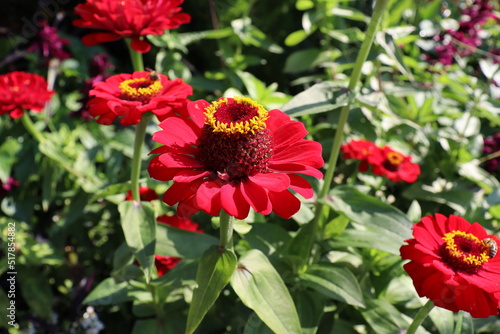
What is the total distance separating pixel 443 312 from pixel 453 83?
839 millimetres

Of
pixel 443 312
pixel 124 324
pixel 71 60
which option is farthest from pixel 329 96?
pixel 71 60

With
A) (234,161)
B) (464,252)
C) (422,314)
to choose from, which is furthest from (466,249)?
(234,161)

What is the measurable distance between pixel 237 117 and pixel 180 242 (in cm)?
41

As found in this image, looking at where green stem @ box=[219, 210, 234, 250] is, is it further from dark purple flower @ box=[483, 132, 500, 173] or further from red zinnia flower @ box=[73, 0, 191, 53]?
dark purple flower @ box=[483, 132, 500, 173]

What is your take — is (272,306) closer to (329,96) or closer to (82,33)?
(329,96)

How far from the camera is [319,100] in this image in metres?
1.04

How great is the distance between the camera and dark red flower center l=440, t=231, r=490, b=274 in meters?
0.88

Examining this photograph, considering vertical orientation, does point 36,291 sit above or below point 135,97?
below

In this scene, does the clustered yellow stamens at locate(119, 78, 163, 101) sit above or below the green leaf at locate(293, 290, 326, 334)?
above

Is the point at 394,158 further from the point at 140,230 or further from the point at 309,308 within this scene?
the point at 140,230

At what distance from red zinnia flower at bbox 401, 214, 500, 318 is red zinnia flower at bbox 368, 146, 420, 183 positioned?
0.40 m

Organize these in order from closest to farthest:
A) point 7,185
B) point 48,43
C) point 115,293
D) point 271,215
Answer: point 115,293, point 271,215, point 7,185, point 48,43

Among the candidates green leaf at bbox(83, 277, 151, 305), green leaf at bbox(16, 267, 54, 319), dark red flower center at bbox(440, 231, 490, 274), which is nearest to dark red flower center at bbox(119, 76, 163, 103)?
green leaf at bbox(83, 277, 151, 305)

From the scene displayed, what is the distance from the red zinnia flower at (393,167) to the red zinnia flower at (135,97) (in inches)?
26.2
